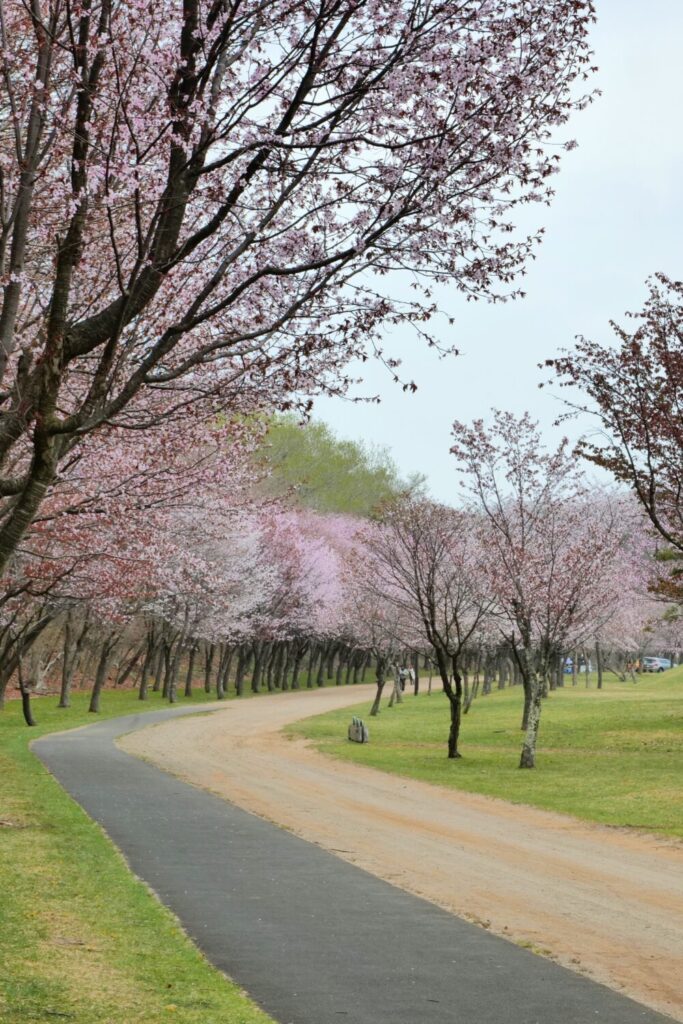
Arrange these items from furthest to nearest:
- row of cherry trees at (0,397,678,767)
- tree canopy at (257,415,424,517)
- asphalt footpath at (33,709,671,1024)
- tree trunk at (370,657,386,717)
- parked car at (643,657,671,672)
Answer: parked car at (643,657,671,672) < tree canopy at (257,415,424,517) < tree trunk at (370,657,386,717) < row of cherry trees at (0,397,678,767) < asphalt footpath at (33,709,671,1024)

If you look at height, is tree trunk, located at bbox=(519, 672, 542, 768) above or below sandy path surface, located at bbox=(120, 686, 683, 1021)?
above

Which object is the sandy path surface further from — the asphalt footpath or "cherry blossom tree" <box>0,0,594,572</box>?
"cherry blossom tree" <box>0,0,594,572</box>

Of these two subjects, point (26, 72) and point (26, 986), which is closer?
point (26, 986)

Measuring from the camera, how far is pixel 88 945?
8.59m

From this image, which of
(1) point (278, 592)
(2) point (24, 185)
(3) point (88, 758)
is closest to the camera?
(2) point (24, 185)

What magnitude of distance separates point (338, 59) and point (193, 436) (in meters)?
8.30

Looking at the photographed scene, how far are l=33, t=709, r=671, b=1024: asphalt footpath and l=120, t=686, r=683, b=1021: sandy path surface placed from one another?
1.43ft

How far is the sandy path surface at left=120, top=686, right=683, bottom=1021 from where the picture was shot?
947 centimetres

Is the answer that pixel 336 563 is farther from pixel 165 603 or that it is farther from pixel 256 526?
pixel 165 603

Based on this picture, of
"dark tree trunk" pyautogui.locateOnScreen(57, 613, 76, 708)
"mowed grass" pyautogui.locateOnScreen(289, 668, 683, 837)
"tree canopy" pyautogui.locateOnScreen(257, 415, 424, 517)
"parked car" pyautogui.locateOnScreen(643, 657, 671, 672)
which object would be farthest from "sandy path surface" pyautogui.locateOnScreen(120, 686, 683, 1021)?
Answer: "parked car" pyautogui.locateOnScreen(643, 657, 671, 672)

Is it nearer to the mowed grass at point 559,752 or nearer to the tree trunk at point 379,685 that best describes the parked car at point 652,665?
the mowed grass at point 559,752

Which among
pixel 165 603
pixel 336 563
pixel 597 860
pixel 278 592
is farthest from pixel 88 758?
pixel 336 563

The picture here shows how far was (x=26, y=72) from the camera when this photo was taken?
11000 millimetres

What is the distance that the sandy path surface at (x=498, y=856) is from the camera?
31.1ft
